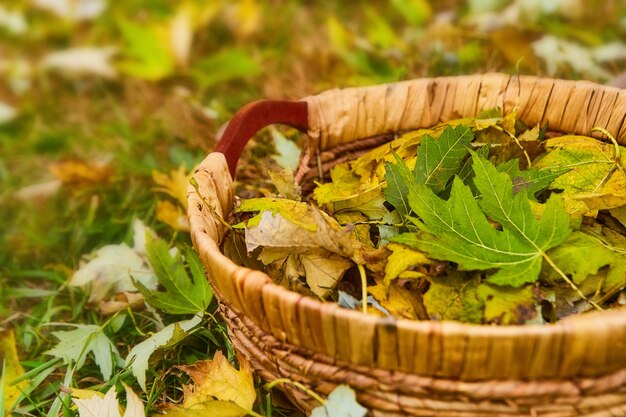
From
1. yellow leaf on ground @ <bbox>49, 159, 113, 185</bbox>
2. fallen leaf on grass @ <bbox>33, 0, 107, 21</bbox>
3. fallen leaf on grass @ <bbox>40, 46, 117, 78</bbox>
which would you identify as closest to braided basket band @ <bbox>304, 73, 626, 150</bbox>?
yellow leaf on ground @ <bbox>49, 159, 113, 185</bbox>

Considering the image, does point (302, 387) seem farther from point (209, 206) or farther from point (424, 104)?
point (424, 104)

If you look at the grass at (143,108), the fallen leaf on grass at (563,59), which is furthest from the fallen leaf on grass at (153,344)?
the fallen leaf on grass at (563,59)

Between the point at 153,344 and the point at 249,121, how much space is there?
1.11 ft

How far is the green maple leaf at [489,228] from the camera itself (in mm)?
720

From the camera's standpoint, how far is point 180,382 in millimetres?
937

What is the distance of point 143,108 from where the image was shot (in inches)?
73.6

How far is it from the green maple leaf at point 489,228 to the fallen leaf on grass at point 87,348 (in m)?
0.50

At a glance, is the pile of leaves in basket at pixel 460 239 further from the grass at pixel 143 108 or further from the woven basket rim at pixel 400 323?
the grass at pixel 143 108

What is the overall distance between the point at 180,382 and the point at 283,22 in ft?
4.92

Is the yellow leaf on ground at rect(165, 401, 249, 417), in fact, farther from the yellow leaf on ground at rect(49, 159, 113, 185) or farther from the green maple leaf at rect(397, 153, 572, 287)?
the yellow leaf on ground at rect(49, 159, 113, 185)

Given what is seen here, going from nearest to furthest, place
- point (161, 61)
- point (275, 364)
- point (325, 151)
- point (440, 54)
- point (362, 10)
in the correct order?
point (275, 364)
point (325, 151)
point (440, 54)
point (161, 61)
point (362, 10)

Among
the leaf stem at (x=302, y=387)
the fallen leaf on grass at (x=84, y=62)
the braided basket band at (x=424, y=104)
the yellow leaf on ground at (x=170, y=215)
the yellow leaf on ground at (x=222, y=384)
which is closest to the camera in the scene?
the leaf stem at (x=302, y=387)

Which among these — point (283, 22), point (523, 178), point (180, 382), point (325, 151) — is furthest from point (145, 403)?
point (283, 22)

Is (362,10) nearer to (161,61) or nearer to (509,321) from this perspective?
(161,61)
